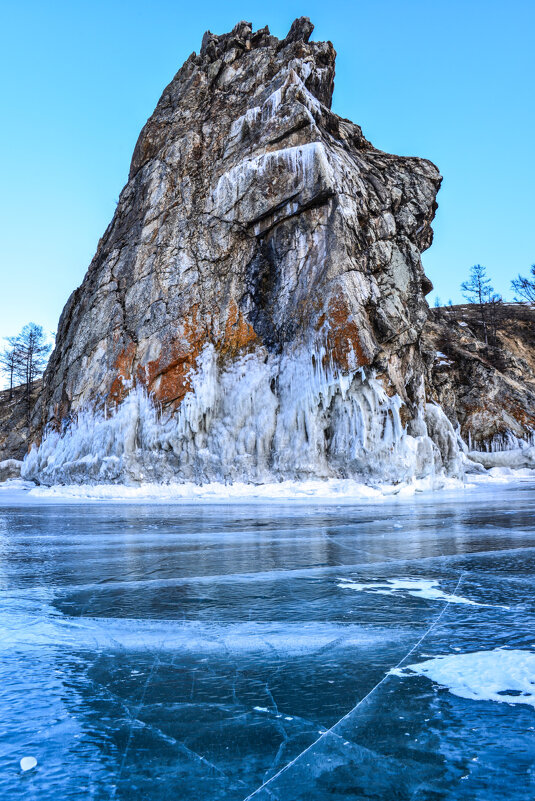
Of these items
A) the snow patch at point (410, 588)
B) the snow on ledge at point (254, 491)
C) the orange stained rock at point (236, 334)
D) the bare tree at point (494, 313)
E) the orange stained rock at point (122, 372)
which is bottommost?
the snow on ledge at point (254, 491)

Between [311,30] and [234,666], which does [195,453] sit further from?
[311,30]

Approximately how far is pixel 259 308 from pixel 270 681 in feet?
73.0

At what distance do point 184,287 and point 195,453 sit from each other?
7.58 meters

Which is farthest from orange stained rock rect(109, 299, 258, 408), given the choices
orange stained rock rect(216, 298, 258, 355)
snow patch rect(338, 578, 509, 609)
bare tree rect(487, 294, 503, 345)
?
bare tree rect(487, 294, 503, 345)

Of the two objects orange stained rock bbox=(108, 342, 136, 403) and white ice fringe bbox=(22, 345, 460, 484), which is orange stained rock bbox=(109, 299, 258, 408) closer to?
orange stained rock bbox=(108, 342, 136, 403)

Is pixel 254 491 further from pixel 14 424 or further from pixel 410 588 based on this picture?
pixel 14 424

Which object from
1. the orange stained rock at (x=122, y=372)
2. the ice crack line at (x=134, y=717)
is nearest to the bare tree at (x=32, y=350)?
the orange stained rock at (x=122, y=372)

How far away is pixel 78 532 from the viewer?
27.7 feet

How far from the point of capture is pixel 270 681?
2283 mm

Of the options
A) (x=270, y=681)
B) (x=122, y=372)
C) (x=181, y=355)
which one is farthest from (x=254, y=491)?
(x=270, y=681)

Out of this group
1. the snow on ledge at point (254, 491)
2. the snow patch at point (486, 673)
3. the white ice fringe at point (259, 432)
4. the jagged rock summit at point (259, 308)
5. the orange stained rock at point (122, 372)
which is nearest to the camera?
the snow patch at point (486, 673)

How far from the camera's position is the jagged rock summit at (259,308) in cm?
2127

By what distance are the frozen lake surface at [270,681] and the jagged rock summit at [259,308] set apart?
1634cm

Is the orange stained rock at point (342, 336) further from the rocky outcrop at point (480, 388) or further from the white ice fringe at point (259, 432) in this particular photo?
the rocky outcrop at point (480, 388)
